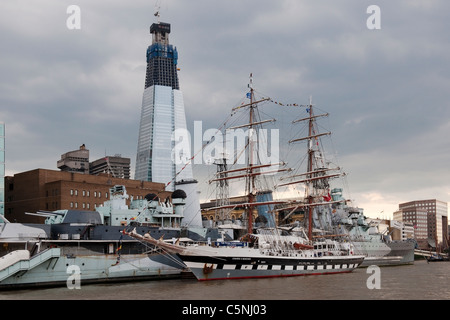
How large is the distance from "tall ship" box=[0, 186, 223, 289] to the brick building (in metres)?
26.9

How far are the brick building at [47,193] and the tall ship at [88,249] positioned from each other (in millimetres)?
26947

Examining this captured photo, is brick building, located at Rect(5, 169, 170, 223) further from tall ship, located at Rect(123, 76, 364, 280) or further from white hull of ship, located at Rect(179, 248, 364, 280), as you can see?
white hull of ship, located at Rect(179, 248, 364, 280)

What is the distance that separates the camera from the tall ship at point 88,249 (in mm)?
44112

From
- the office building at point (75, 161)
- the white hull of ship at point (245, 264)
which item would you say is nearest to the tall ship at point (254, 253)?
the white hull of ship at point (245, 264)

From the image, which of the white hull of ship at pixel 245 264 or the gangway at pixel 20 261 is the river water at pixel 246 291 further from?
the gangway at pixel 20 261

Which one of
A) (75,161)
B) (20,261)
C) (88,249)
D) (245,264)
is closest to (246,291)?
(245,264)

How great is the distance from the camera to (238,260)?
49375 millimetres

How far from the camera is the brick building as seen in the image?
85.2 meters

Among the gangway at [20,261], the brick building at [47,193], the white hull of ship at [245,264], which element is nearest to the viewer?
the gangway at [20,261]

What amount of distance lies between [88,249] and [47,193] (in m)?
40.4
